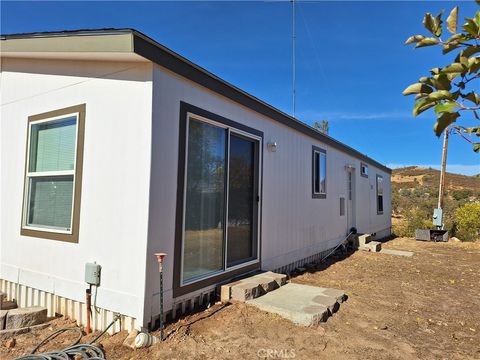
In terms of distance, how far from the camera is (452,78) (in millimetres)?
1158

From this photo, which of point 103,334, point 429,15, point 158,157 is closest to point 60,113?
point 158,157

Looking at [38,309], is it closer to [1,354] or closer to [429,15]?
[1,354]

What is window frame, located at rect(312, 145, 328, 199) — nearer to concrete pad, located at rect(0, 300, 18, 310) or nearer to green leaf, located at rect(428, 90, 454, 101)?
concrete pad, located at rect(0, 300, 18, 310)

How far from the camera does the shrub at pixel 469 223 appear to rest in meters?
13.2

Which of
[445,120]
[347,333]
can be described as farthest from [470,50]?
[347,333]

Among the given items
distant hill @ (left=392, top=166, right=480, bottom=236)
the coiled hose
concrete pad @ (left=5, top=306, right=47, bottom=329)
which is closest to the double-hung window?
distant hill @ (left=392, top=166, right=480, bottom=236)

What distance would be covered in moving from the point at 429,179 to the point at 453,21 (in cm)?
4729

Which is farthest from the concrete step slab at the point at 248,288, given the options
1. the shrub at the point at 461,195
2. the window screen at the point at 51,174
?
the shrub at the point at 461,195

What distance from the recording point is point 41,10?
5773mm

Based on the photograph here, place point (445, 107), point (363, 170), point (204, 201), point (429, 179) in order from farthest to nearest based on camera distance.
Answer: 1. point (429, 179)
2. point (363, 170)
3. point (204, 201)
4. point (445, 107)

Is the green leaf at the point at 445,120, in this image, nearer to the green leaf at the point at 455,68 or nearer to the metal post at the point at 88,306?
the green leaf at the point at 455,68

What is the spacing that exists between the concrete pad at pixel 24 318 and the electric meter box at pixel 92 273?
866 mm

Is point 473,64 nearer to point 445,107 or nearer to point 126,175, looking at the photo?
point 445,107

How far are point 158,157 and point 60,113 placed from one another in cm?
169
